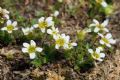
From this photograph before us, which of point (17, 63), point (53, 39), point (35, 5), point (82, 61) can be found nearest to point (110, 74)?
point (82, 61)

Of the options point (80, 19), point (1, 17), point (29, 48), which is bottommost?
point (29, 48)

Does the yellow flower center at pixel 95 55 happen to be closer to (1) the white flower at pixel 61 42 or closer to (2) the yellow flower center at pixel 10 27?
(1) the white flower at pixel 61 42

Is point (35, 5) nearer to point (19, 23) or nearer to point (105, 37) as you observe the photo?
point (19, 23)

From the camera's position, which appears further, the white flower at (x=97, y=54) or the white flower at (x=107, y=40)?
the white flower at (x=107, y=40)

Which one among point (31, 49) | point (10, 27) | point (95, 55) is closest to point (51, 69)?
point (31, 49)

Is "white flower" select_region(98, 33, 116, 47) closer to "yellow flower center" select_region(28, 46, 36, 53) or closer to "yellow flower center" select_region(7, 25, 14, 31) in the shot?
"yellow flower center" select_region(28, 46, 36, 53)

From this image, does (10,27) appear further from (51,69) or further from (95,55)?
(95,55)

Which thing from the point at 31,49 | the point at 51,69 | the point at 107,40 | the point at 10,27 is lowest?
the point at 51,69

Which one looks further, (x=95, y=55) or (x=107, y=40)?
(x=107, y=40)

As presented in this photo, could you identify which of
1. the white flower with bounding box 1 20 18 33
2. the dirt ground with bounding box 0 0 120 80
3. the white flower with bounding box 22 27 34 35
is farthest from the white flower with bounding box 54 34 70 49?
the white flower with bounding box 1 20 18 33

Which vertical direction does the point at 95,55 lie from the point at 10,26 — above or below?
below

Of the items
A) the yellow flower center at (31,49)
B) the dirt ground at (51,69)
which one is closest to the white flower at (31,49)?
the yellow flower center at (31,49)
